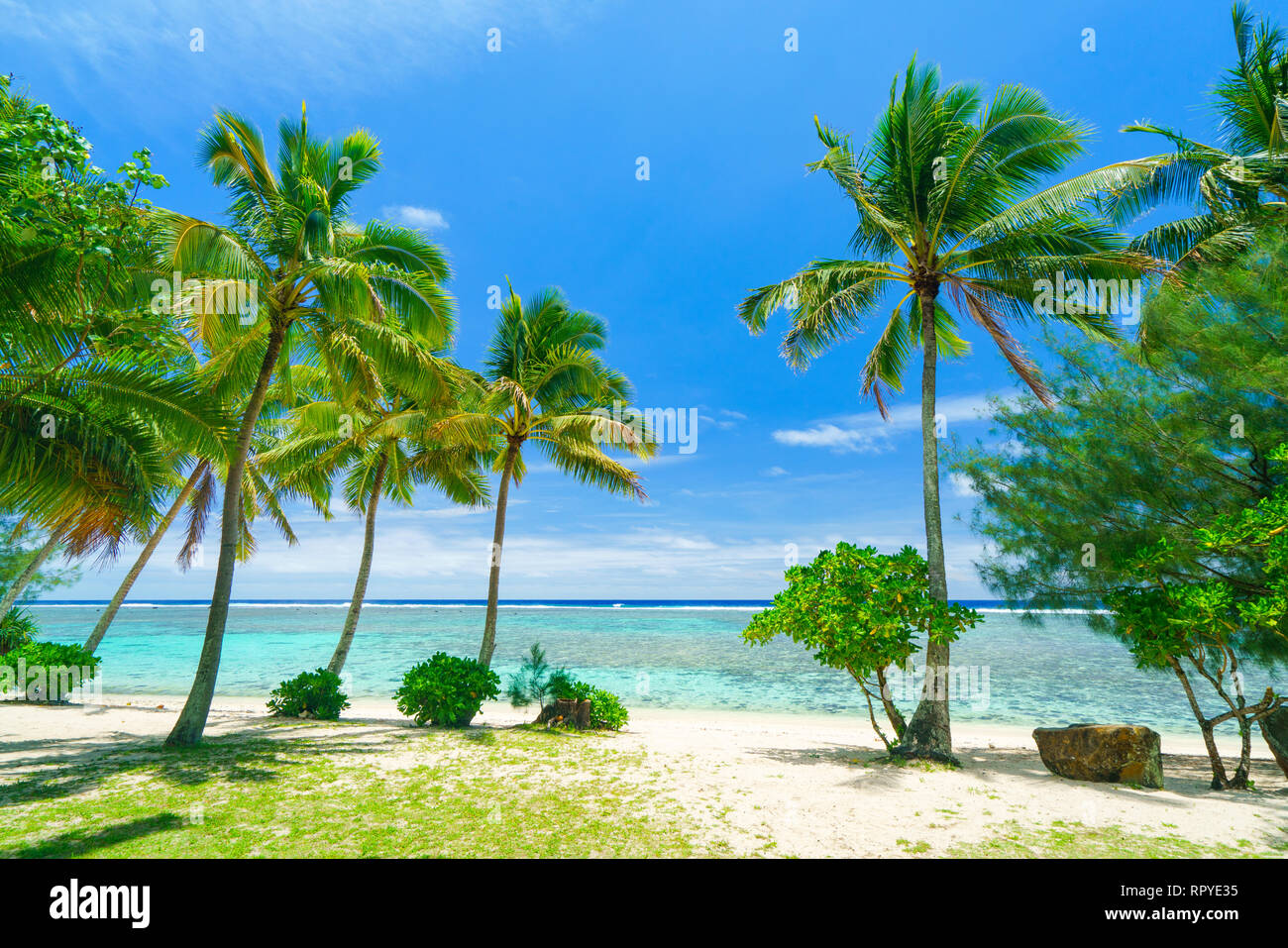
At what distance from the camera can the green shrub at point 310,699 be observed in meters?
12.7

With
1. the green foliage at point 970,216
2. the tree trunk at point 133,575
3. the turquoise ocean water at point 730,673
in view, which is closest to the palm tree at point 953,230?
the green foliage at point 970,216

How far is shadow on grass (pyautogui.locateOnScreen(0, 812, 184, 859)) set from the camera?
492 cm

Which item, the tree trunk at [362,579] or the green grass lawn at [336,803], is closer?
the green grass lawn at [336,803]

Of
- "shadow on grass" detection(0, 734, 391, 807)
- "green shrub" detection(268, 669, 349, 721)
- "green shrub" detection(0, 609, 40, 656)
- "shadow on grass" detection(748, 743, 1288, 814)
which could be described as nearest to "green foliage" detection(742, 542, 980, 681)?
"shadow on grass" detection(748, 743, 1288, 814)

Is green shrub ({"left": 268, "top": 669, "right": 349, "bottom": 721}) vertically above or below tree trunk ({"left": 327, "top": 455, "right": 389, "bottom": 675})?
below

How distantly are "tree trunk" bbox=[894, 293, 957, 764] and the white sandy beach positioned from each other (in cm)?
58

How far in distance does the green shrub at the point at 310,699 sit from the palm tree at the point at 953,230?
36.6ft

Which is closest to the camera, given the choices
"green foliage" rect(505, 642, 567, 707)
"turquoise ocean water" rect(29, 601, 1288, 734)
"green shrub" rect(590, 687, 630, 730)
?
"green shrub" rect(590, 687, 630, 730)

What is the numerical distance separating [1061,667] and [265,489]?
40.4 meters

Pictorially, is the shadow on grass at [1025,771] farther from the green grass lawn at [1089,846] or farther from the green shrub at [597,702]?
the green shrub at [597,702]

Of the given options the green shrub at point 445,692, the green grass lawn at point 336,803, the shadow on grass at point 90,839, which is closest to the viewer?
the shadow on grass at point 90,839

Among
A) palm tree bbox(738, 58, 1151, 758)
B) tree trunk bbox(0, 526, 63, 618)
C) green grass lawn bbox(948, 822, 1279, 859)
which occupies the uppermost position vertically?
palm tree bbox(738, 58, 1151, 758)

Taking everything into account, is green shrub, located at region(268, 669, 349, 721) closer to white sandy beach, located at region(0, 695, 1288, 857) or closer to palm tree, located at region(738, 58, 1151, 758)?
white sandy beach, located at region(0, 695, 1288, 857)
